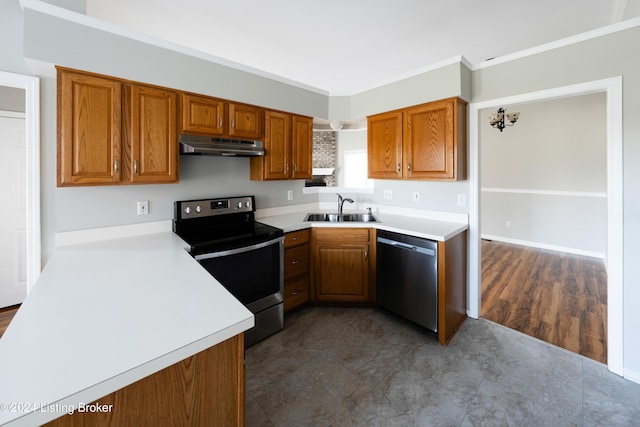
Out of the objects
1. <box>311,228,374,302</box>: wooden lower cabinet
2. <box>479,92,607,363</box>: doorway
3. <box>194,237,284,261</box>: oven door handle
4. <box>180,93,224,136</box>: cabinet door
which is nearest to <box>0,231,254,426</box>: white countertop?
<box>194,237,284,261</box>: oven door handle

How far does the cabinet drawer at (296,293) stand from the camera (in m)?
2.85

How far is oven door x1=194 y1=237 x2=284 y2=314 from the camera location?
219cm

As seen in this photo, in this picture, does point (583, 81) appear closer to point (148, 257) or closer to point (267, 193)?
point (267, 193)

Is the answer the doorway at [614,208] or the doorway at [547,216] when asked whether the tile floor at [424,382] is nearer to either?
the doorway at [614,208]

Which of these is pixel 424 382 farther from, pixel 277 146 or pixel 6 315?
pixel 6 315

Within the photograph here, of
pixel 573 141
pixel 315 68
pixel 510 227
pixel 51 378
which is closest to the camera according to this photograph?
pixel 51 378

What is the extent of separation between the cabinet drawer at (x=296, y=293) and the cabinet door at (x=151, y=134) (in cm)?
142

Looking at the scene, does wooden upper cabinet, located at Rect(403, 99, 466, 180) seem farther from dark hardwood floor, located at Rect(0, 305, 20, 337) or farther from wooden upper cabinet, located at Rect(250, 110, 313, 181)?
dark hardwood floor, located at Rect(0, 305, 20, 337)

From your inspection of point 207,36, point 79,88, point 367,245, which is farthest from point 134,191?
point 367,245

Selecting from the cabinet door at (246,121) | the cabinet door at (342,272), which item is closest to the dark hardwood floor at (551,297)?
the cabinet door at (342,272)

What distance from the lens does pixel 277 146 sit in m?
3.04

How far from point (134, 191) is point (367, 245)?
2.14m

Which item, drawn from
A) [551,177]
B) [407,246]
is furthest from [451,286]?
[551,177]

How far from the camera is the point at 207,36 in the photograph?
304 centimetres
